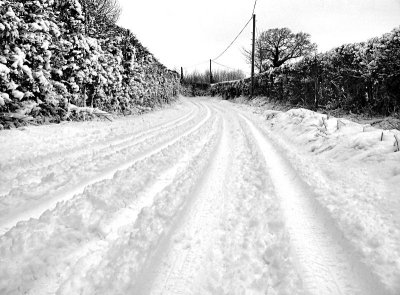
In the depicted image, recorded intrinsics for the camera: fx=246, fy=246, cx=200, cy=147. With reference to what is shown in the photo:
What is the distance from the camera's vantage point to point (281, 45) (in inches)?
1262

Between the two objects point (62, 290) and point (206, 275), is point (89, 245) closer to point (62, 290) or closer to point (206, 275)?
point (62, 290)

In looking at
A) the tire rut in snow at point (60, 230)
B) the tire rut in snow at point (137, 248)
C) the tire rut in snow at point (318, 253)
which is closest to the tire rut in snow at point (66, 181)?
the tire rut in snow at point (60, 230)

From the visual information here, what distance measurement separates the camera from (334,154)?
4.80 metres

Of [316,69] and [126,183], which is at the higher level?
[316,69]

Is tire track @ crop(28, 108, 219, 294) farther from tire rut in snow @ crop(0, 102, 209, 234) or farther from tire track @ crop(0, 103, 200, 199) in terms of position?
tire track @ crop(0, 103, 200, 199)

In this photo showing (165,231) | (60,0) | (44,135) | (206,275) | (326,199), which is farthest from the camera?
(60,0)

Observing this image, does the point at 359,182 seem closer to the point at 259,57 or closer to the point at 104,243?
the point at 104,243

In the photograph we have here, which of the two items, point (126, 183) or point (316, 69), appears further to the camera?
point (316, 69)

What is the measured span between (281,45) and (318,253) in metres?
34.6

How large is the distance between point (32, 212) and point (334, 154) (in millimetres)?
4948

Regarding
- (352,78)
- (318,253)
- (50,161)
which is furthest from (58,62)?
(352,78)

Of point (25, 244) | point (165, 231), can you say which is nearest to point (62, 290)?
point (25, 244)

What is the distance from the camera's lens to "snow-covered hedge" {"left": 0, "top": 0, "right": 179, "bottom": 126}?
6.32m

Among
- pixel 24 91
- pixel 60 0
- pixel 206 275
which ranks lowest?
pixel 206 275
